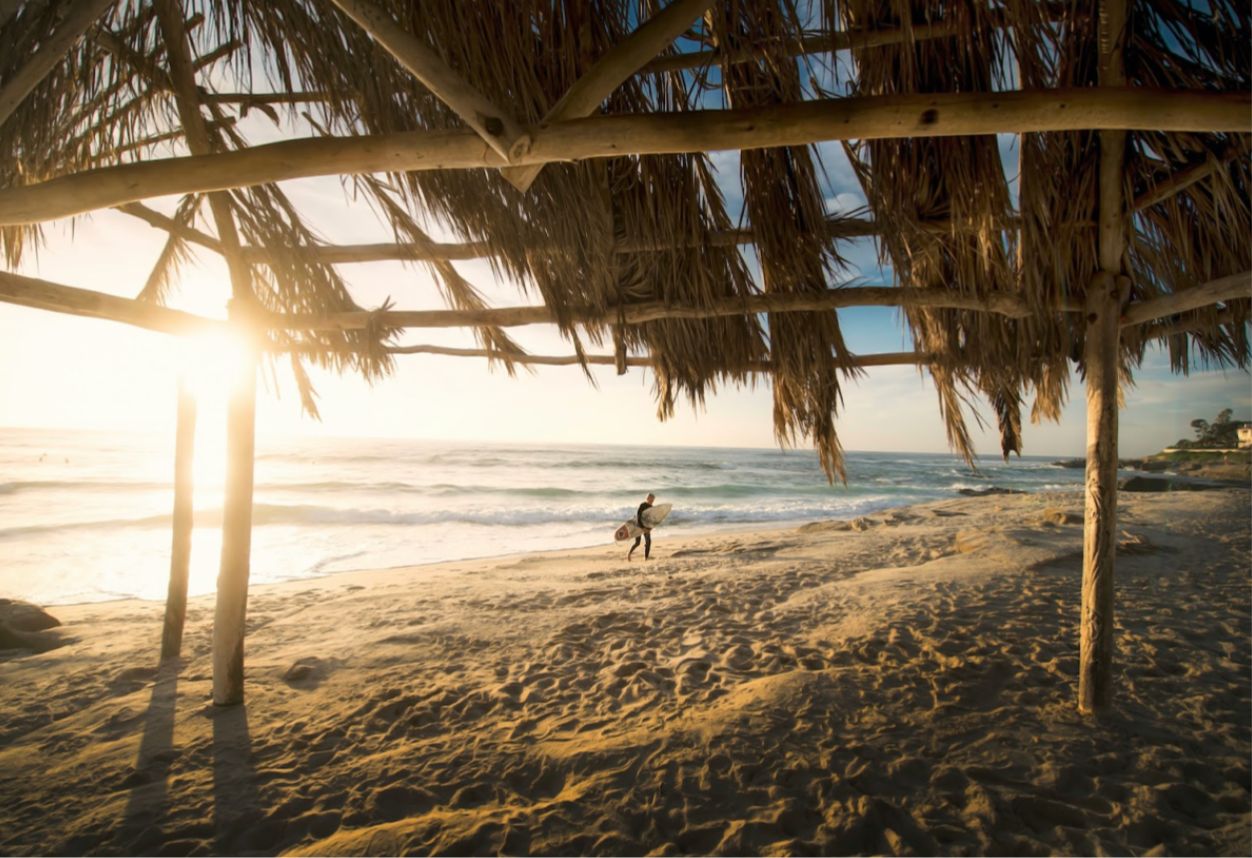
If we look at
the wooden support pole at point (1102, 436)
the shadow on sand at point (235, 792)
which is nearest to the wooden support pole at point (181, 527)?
the shadow on sand at point (235, 792)

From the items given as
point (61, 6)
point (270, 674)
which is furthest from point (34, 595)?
point (61, 6)

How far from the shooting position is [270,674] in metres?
3.57

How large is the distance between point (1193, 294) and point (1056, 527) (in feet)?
26.4

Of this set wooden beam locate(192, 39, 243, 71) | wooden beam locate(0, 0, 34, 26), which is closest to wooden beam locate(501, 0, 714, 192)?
wooden beam locate(0, 0, 34, 26)

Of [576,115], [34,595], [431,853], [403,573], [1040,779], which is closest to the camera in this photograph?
[576,115]

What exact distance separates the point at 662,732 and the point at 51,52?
335cm

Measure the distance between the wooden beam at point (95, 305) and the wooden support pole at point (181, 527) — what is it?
118 centimetres

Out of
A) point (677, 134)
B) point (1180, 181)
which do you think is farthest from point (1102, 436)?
point (677, 134)

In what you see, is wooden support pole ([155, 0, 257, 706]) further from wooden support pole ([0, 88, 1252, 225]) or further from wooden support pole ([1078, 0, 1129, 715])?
wooden support pole ([1078, 0, 1129, 715])

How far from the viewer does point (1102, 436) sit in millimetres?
2449

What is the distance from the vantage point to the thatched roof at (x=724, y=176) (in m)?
1.80

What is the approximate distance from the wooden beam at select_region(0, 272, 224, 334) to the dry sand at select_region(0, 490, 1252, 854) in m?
2.11

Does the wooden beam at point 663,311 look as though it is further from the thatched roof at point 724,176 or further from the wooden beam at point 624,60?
the wooden beam at point 624,60

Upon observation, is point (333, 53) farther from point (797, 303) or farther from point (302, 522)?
point (302, 522)
